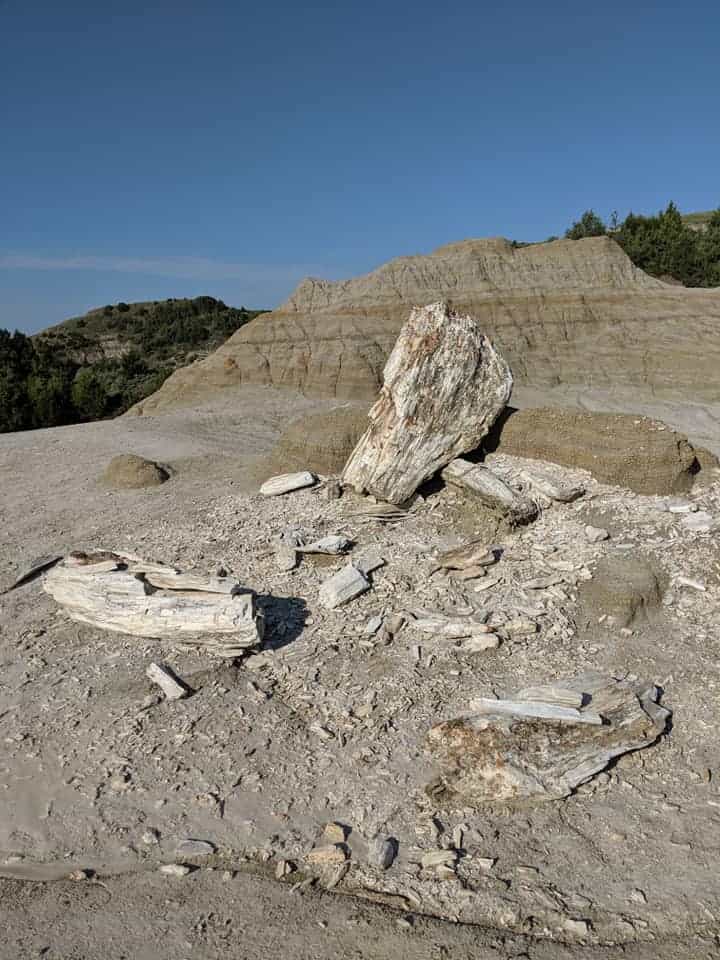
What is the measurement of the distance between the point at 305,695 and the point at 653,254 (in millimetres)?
31951

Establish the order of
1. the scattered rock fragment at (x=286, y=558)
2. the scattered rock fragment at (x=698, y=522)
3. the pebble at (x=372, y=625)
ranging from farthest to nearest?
the scattered rock fragment at (x=286, y=558) → the scattered rock fragment at (x=698, y=522) → the pebble at (x=372, y=625)

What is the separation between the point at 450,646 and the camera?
23.5 ft

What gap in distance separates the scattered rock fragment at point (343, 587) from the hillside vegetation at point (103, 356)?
72.8 ft

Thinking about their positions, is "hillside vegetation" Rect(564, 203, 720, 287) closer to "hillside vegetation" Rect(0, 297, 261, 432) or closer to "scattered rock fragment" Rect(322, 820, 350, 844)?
"hillside vegetation" Rect(0, 297, 261, 432)

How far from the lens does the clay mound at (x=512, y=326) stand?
788 inches

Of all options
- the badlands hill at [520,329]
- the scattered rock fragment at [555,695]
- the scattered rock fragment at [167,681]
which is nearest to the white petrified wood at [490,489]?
the scattered rock fragment at [555,695]

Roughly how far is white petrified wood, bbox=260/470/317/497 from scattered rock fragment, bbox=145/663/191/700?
3810 millimetres

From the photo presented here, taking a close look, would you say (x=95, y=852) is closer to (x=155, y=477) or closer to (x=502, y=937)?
(x=502, y=937)

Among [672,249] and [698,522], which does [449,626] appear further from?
[672,249]

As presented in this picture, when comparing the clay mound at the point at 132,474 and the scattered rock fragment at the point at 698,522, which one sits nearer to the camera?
the scattered rock fragment at the point at 698,522

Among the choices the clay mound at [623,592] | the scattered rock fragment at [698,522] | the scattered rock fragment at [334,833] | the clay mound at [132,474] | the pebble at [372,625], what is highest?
the clay mound at [132,474]

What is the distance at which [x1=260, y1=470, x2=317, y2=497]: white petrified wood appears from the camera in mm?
10172

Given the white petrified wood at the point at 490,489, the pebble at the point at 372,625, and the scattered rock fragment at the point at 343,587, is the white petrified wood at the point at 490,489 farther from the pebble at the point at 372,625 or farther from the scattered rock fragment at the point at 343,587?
the pebble at the point at 372,625

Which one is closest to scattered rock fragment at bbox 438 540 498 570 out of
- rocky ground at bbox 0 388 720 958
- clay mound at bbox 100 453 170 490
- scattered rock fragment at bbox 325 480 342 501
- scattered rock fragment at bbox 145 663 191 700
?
rocky ground at bbox 0 388 720 958
